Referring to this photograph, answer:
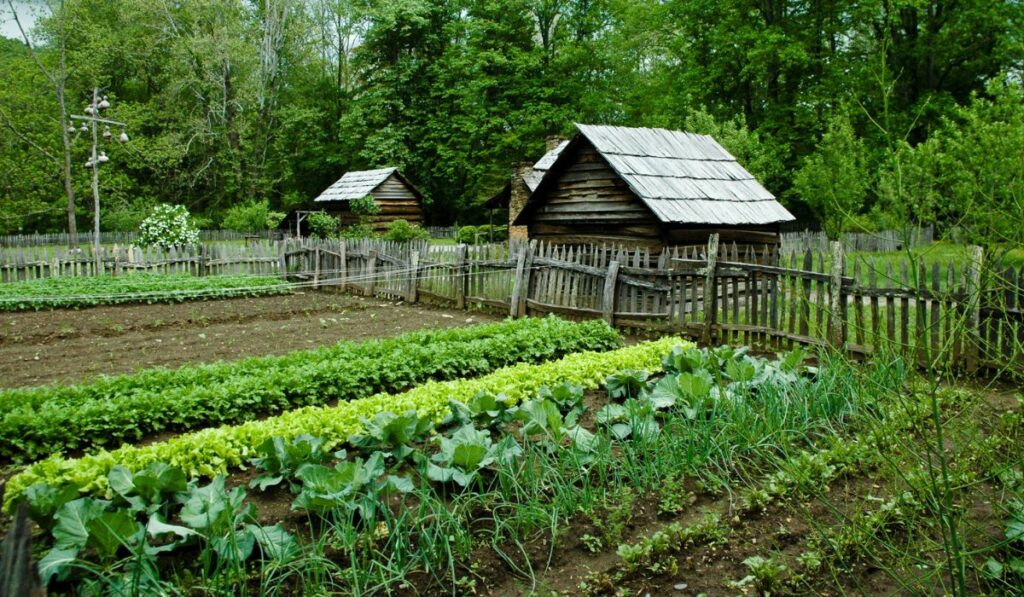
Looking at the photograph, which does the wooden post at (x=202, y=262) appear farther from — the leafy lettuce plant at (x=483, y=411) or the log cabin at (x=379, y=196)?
the leafy lettuce plant at (x=483, y=411)

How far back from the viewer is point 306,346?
37.7ft

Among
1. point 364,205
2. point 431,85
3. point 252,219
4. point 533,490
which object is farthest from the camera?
point 431,85

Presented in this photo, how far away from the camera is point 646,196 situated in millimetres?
13328

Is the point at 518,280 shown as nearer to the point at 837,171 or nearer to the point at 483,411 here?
the point at 483,411

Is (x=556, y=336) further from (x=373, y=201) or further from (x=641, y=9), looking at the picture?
Result: (x=641, y=9)

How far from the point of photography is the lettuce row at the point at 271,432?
4.60m

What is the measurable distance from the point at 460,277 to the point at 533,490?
38.7 feet

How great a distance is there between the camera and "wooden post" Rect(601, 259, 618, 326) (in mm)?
12539

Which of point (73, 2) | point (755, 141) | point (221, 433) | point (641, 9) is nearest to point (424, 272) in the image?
point (221, 433)

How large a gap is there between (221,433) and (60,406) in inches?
103

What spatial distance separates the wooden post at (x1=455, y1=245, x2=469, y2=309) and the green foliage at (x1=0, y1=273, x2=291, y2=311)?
5.97 meters

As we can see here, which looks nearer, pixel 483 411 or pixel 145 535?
pixel 145 535

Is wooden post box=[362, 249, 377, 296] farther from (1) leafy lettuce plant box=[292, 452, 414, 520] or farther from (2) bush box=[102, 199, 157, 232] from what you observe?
(2) bush box=[102, 199, 157, 232]

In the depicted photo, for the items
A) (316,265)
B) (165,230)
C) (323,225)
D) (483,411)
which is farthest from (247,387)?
(323,225)
